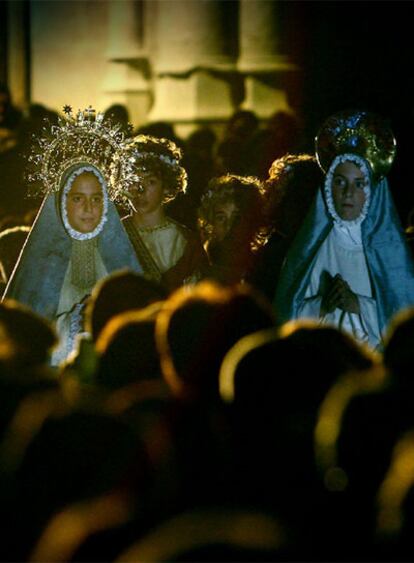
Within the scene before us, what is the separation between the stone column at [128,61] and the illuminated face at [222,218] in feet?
25.4

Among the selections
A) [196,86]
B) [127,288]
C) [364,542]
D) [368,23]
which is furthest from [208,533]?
[368,23]

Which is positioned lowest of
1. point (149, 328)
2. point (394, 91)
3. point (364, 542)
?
point (364, 542)

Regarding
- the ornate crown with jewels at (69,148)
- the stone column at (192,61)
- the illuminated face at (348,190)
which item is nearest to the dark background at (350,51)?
the stone column at (192,61)

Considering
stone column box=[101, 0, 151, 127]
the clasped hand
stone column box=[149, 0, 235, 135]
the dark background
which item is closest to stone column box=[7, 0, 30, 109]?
stone column box=[101, 0, 151, 127]

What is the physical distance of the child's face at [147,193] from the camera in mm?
8008

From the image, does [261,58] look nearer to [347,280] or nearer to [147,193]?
[147,193]

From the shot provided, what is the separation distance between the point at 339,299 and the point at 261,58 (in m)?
7.94

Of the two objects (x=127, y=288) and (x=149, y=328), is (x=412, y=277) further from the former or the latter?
(x=149, y=328)

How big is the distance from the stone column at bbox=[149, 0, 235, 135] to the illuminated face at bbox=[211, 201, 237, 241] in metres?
6.70

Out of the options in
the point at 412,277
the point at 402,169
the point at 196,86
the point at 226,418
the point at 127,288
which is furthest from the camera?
the point at 196,86

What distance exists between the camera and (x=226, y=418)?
3.61 meters

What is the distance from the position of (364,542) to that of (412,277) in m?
3.93

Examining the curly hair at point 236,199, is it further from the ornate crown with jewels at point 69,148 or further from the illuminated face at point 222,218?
the ornate crown with jewels at point 69,148

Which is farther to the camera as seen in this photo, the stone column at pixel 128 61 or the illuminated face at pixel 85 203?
the stone column at pixel 128 61
